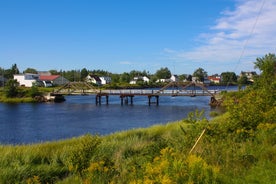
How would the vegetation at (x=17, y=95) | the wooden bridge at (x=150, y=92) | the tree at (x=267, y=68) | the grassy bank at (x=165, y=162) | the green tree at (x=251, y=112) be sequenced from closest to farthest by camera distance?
the grassy bank at (x=165, y=162) → the green tree at (x=251, y=112) → the tree at (x=267, y=68) → the wooden bridge at (x=150, y=92) → the vegetation at (x=17, y=95)

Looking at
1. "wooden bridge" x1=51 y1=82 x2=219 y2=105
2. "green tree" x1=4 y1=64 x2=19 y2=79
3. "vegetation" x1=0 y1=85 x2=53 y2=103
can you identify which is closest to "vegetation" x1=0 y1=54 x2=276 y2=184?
"wooden bridge" x1=51 y1=82 x2=219 y2=105

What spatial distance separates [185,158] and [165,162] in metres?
1.05

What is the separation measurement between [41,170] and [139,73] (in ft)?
622

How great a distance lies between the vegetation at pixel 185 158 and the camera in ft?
20.4

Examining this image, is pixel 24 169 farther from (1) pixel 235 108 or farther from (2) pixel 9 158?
(1) pixel 235 108

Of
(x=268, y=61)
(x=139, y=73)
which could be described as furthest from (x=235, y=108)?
(x=139, y=73)

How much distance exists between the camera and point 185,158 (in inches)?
272

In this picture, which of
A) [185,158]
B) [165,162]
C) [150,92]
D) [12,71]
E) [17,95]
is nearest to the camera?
[165,162]

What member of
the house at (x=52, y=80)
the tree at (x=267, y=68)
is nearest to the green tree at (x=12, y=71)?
the house at (x=52, y=80)

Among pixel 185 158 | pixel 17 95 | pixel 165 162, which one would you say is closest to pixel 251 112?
pixel 185 158

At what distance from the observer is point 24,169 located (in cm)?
883

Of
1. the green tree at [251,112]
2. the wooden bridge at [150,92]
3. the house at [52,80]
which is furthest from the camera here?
the house at [52,80]

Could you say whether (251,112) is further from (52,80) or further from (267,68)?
(52,80)

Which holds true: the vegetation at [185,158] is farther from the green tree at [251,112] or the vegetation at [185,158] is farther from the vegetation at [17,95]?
the vegetation at [17,95]
